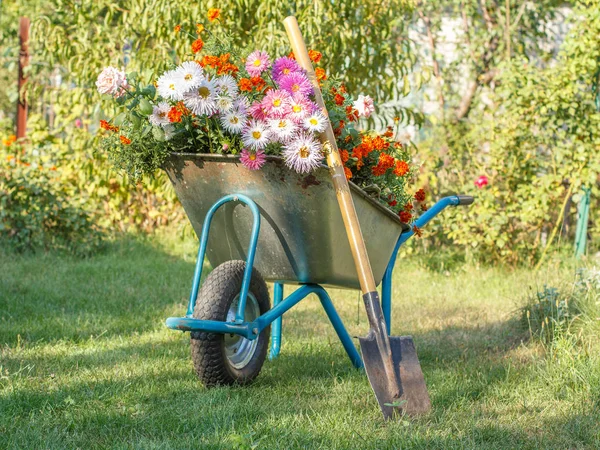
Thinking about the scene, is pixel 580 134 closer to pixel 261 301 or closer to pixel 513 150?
pixel 513 150

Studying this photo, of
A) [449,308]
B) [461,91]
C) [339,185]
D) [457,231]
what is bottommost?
[449,308]

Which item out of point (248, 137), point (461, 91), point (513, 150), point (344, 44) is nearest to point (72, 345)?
point (248, 137)

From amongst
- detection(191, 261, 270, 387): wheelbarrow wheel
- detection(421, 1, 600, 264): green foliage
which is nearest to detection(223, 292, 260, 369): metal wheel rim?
detection(191, 261, 270, 387): wheelbarrow wheel

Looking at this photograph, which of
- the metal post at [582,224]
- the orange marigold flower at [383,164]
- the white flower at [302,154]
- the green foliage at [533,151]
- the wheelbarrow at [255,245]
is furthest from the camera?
the metal post at [582,224]

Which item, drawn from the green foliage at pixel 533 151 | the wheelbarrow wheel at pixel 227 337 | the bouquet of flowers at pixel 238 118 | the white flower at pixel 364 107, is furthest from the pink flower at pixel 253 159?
the green foliage at pixel 533 151

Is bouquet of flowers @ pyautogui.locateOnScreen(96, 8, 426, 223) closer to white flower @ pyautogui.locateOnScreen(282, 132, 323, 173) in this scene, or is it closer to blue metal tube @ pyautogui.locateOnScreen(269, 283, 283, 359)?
white flower @ pyautogui.locateOnScreen(282, 132, 323, 173)

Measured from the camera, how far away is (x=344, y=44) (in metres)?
5.22

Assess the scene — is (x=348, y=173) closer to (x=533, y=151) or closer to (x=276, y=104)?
(x=276, y=104)

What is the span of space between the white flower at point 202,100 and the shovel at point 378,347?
0.34 metres

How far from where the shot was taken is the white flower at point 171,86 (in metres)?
2.47

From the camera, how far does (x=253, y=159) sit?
96.9 inches

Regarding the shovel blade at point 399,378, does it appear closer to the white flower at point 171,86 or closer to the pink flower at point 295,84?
the pink flower at point 295,84

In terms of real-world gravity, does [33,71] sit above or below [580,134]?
above

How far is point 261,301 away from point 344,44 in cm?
283
